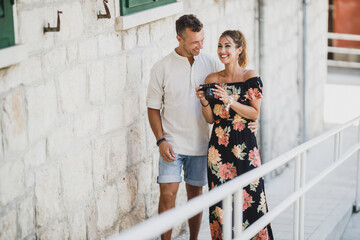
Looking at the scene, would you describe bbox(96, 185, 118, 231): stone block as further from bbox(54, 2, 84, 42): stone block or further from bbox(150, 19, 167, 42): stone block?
bbox(150, 19, 167, 42): stone block

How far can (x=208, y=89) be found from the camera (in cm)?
392

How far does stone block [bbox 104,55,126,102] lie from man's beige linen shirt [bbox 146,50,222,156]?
21 centimetres

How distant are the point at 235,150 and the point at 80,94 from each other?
106cm

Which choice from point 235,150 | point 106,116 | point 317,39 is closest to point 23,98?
point 106,116

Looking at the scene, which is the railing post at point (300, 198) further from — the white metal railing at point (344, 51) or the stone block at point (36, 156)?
the white metal railing at point (344, 51)

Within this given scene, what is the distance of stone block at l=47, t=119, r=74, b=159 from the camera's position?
3492mm

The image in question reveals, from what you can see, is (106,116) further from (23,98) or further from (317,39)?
(317,39)

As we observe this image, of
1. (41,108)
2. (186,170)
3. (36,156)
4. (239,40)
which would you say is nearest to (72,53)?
(41,108)

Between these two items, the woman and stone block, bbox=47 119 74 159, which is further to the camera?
the woman

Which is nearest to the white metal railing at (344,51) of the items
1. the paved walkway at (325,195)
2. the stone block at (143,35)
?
the paved walkway at (325,195)

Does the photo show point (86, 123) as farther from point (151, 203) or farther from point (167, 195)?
point (151, 203)

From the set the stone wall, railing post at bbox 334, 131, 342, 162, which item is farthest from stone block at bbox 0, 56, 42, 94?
railing post at bbox 334, 131, 342, 162

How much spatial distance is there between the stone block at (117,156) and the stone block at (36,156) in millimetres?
756

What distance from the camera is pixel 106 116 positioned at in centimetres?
408
